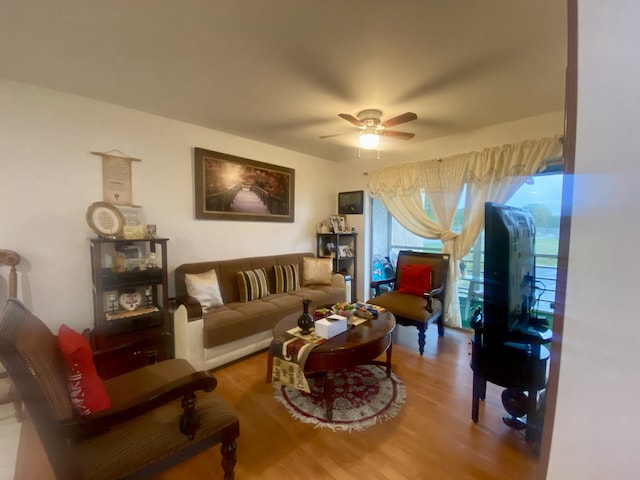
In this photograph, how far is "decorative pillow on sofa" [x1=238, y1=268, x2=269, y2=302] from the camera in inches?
122

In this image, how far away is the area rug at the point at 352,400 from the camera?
1.86 meters

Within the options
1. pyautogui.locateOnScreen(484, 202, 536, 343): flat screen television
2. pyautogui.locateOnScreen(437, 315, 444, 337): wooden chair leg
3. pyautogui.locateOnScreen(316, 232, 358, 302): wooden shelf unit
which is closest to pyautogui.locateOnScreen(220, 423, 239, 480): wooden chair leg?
pyautogui.locateOnScreen(484, 202, 536, 343): flat screen television

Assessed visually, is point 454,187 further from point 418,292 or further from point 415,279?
point 418,292

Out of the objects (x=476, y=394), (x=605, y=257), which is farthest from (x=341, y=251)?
(x=605, y=257)

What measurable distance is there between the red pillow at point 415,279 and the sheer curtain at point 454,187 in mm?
334

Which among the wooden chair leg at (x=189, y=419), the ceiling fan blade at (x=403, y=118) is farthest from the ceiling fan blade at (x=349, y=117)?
the wooden chair leg at (x=189, y=419)

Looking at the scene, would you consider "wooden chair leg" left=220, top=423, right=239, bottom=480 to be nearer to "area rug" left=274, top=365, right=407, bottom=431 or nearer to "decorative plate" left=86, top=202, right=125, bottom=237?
"area rug" left=274, top=365, right=407, bottom=431

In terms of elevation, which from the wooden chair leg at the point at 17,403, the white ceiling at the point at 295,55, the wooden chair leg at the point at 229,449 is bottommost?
the wooden chair leg at the point at 17,403

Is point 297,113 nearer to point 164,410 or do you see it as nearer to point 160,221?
point 160,221

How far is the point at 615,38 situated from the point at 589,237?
31 centimetres

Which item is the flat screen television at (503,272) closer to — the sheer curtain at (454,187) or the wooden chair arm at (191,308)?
the sheer curtain at (454,187)

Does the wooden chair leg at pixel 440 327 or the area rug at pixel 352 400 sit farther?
the wooden chair leg at pixel 440 327

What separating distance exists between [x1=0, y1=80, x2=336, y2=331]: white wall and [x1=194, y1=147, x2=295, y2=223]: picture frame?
0.12 meters

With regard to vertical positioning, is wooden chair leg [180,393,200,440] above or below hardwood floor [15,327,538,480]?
above
